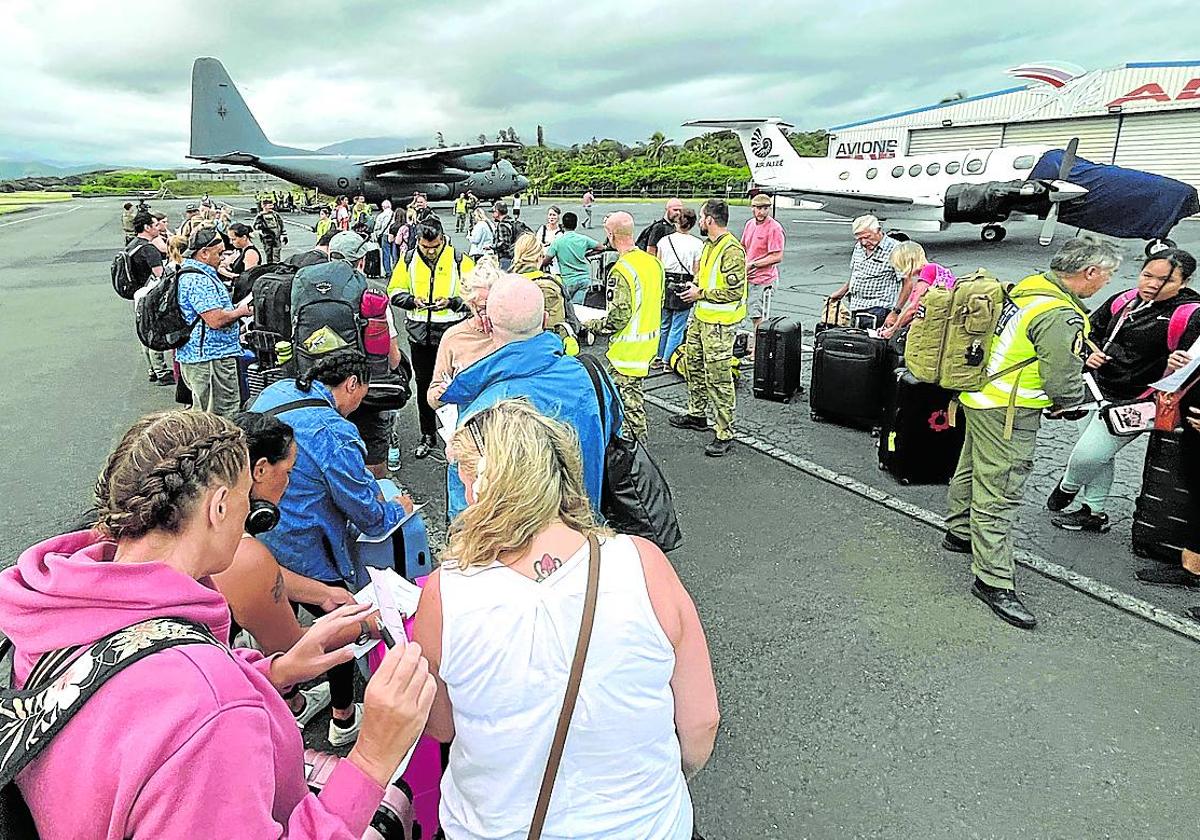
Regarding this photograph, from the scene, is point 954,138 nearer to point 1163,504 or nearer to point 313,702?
point 1163,504

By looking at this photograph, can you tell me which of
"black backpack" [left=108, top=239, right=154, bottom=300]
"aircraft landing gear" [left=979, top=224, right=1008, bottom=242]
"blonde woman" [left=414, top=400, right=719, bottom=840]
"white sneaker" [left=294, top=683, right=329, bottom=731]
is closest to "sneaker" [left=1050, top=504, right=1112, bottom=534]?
"blonde woman" [left=414, top=400, right=719, bottom=840]

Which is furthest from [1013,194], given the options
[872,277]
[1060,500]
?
[1060,500]

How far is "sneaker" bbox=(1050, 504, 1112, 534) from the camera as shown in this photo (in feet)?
15.0

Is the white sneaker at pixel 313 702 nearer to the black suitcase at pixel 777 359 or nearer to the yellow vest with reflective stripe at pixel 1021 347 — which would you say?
the yellow vest with reflective stripe at pixel 1021 347

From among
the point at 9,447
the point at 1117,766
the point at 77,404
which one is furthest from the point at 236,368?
the point at 1117,766

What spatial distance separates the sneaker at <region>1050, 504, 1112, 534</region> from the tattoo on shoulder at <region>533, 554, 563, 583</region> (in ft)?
14.6

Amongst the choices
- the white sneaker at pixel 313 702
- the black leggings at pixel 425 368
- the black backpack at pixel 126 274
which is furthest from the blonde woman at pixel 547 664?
the black backpack at pixel 126 274

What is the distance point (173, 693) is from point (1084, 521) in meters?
5.24

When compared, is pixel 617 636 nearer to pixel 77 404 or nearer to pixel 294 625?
pixel 294 625

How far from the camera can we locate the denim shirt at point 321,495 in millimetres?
2697

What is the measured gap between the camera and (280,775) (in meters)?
1.30

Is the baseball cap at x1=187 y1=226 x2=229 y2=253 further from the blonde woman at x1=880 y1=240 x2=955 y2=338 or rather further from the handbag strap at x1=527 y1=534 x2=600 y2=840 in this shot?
the blonde woman at x1=880 y1=240 x2=955 y2=338

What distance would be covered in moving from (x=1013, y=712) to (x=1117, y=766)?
1.28ft

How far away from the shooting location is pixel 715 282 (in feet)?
18.8
